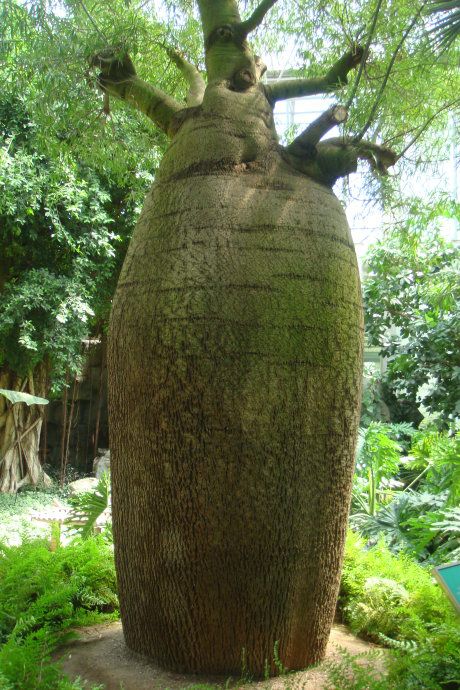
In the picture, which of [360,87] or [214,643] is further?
[360,87]

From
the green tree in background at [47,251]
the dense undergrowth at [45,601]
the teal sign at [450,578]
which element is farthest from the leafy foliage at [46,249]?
the teal sign at [450,578]

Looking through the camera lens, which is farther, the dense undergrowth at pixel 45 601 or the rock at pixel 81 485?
the rock at pixel 81 485

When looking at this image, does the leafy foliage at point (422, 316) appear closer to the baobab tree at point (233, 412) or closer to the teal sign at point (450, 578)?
the baobab tree at point (233, 412)

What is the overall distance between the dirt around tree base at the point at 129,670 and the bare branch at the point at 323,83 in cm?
222

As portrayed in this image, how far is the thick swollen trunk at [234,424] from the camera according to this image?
216 cm

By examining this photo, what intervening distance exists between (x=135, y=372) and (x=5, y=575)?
1596mm

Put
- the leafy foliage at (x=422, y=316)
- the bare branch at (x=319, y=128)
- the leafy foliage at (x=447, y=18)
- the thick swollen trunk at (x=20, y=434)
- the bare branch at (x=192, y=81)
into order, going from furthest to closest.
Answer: the thick swollen trunk at (x=20, y=434), the leafy foliage at (x=422, y=316), the bare branch at (x=192, y=81), the bare branch at (x=319, y=128), the leafy foliage at (x=447, y=18)

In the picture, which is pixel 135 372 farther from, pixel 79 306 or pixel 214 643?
pixel 79 306

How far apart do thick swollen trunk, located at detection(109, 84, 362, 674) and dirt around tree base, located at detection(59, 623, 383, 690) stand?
0.05 meters

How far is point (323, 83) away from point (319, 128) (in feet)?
1.52

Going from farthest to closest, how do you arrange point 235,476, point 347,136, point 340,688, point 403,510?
point 403,510, point 347,136, point 235,476, point 340,688

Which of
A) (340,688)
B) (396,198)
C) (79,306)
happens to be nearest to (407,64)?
(396,198)

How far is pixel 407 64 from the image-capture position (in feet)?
8.81

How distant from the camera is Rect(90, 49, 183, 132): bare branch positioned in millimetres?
2943
